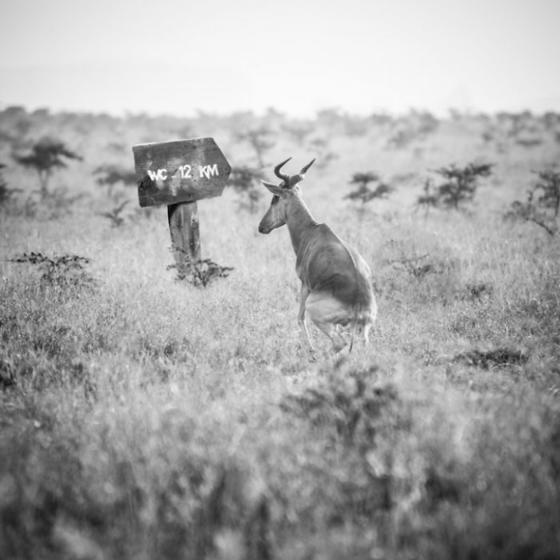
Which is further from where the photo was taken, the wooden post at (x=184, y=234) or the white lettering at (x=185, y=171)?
the wooden post at (x=184, y=234)

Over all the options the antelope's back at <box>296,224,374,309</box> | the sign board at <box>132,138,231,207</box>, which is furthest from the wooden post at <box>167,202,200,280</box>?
the antelope's back at <box>296,224,374,309</box>

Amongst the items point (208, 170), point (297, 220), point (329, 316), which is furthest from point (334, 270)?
point (208, 170)

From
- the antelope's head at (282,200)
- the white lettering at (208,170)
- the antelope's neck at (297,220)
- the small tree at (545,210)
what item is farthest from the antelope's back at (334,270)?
the small tree at (545,210)

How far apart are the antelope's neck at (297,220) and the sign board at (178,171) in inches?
42.8

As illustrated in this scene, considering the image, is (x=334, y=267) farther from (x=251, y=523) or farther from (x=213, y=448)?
(x=251, y=523)

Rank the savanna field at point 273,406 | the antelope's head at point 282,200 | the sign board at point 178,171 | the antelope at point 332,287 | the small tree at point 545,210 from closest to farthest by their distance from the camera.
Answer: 1. the savanna field at point 273,406
2. the antelope at point 332,287
3. the sign board at point 178,171
4. the antelope's head at point 282,200
5. the small tree at point 545,210

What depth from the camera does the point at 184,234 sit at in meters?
6.29

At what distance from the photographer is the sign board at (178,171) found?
5.55m

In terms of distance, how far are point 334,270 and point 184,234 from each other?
2614 mm

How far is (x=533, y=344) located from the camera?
448 centimetres

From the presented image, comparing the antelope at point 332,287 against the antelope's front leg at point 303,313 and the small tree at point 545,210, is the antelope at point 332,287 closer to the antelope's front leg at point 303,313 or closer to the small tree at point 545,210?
the antelope's front leg at point 303,313

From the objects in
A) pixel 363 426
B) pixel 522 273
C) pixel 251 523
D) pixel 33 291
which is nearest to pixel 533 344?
pixel 522 273

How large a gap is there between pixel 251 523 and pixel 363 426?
931 millimetres

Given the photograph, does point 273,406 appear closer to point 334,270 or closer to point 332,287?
point 332,287
